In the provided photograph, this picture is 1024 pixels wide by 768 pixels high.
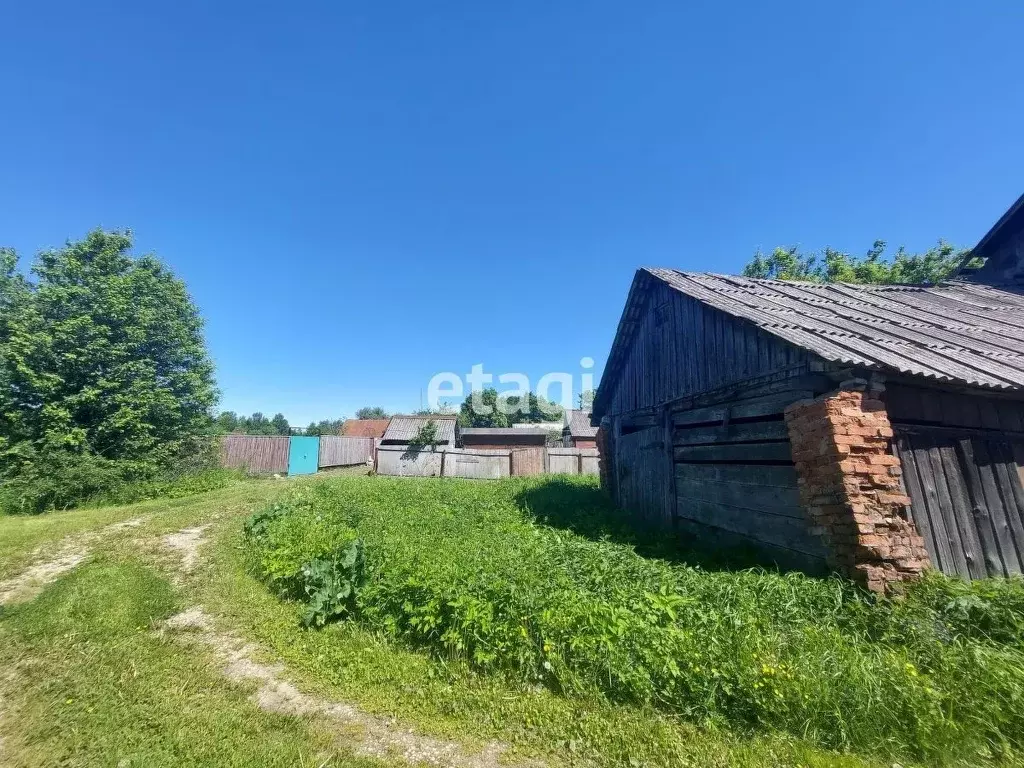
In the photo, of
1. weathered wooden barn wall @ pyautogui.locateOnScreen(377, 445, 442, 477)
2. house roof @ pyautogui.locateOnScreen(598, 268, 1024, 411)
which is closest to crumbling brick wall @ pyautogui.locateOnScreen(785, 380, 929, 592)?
house roof @ pyautogui.locateOnScreen(598, 268, 1024, 411)

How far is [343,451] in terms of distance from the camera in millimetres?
29219

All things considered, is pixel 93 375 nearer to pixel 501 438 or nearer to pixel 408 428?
pixel 408 428

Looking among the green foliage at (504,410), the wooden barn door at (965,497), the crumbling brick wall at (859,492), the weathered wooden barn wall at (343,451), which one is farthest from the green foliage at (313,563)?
the green foliage at (504,410)

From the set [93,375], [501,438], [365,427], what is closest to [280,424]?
[365,427]

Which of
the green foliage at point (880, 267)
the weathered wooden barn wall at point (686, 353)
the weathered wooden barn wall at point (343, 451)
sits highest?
the green foliage at point (880, 267)

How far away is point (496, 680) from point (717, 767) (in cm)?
179

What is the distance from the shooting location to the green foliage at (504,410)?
63062 mm

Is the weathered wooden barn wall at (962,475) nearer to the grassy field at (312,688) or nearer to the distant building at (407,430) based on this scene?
the grassy field at (312,688)

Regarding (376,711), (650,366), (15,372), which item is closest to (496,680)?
(376,711)

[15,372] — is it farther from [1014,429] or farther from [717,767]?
[1014,429]

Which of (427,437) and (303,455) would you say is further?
(427,437)

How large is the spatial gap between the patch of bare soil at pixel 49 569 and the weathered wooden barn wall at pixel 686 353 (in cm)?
1066

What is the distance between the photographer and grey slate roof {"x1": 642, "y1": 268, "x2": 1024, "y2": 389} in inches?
190

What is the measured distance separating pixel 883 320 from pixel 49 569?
1444cm
